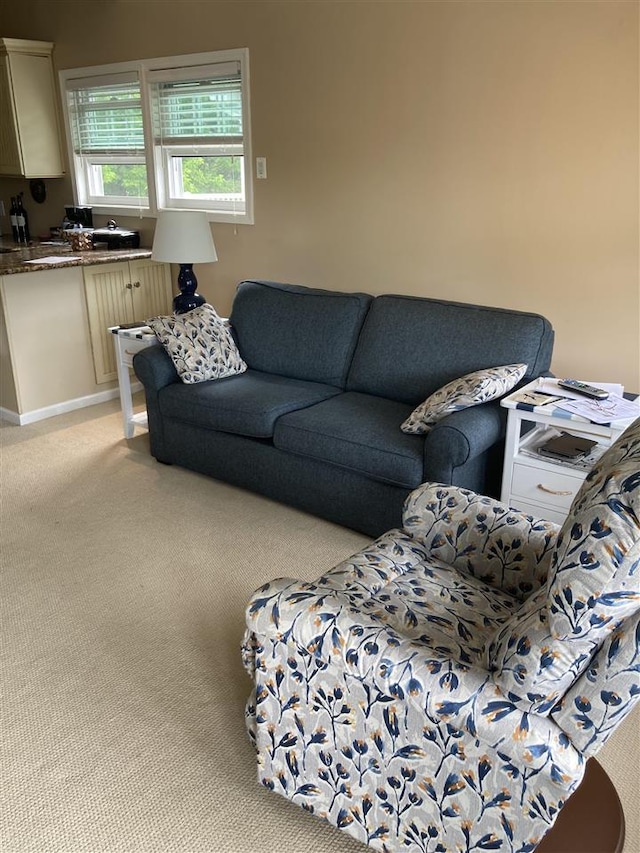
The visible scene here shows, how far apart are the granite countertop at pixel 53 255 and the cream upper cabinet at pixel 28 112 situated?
0.62 m

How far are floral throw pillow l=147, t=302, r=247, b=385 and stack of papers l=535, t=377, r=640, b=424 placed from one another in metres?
1.58

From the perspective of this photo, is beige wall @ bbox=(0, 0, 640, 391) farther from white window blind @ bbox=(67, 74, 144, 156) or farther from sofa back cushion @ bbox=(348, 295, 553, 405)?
sofa back cushion @ bbox=(348, 295, 553, 405)

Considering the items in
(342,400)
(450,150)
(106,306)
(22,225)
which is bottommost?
(342,400)

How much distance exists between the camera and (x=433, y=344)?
10.3ft

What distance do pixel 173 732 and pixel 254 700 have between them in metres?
0.41

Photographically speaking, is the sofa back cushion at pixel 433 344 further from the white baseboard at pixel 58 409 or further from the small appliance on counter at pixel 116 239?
the small appliance on counter at pixel 116 239

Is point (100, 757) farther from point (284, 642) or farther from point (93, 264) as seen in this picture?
point (93, 264)

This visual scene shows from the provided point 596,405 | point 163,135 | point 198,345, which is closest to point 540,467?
point 596,405

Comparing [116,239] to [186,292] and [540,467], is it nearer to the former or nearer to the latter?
[186,292]

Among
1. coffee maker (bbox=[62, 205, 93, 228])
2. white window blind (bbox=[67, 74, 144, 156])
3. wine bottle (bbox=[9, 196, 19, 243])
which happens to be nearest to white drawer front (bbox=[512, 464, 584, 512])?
white window blind (bbox=[67, 74, 144, 156])

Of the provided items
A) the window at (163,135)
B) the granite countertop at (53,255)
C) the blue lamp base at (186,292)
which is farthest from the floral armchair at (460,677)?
the window at (163,135)

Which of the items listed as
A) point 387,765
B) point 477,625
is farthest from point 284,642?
point 477,625

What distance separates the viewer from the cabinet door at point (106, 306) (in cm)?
445

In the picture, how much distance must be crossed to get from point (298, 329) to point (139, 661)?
74.9 inches
